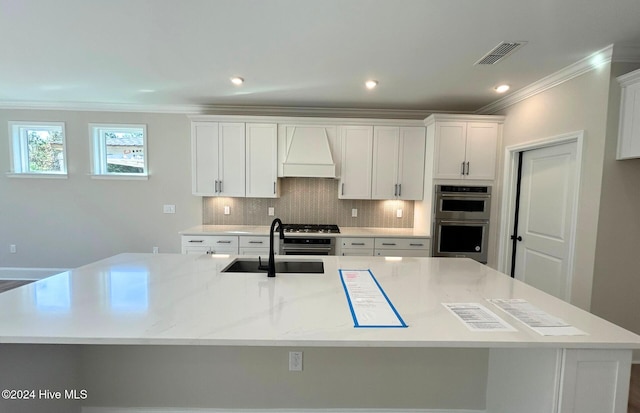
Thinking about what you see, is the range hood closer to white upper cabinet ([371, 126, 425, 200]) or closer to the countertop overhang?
white upper cabinet ([371, 126, 425, 200])

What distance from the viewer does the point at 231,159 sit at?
385 centimetres

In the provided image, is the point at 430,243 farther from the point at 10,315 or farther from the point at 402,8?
the point at 10,315

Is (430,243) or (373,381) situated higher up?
(430,243)

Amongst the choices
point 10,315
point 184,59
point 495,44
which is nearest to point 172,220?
point 184,59

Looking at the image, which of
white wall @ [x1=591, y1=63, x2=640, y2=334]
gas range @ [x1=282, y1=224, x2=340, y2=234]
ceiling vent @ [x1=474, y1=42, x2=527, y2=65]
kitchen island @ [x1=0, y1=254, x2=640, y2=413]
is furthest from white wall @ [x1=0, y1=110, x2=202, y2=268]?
white wall @ [x1=591, y1=63, x2=640, y2=334]

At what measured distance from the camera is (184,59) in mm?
2584

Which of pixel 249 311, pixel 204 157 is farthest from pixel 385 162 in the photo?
pixel 249 311

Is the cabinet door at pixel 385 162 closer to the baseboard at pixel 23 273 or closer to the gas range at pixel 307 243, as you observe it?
the gas range at pixel 307 243

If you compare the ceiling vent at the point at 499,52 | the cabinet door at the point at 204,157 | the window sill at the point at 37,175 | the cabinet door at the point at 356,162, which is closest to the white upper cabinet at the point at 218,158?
the cabinet door at the point at 204,157

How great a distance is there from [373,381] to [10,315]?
1.78 m

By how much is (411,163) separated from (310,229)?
66.1 inches

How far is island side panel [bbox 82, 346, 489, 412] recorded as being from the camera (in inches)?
64.3

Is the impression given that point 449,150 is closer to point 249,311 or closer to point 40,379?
point 249,311

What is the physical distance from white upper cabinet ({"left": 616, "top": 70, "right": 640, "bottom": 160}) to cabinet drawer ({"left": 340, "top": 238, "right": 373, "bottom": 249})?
2.43m
